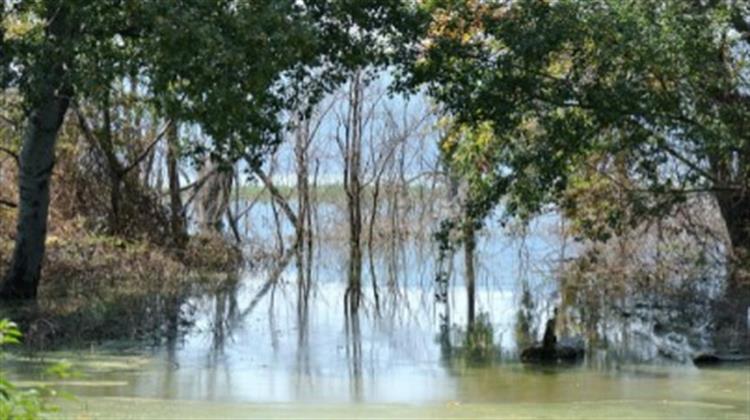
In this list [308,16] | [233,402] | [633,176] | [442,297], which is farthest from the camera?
[442,297]

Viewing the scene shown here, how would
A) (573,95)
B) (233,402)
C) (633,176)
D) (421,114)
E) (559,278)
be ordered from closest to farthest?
(233,402), (573,95), (633,176), (559,278), (421,114)

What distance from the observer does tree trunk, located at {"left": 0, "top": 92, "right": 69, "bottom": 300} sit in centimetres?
1834

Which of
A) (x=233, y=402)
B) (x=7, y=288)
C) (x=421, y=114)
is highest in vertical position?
(x=421, y=114)

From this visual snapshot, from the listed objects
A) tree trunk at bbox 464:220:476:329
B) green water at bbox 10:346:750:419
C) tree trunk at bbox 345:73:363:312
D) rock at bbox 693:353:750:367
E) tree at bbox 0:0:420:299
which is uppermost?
tree trunk at bbox 345:73:363:312

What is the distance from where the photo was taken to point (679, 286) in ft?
74.1

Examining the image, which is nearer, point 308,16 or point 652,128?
point 308,16

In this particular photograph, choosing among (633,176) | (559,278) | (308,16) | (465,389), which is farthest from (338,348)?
(559,278)

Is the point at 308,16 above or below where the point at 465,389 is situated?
above

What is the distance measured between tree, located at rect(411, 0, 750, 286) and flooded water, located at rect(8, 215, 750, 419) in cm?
273

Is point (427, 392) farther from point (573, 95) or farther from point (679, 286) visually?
point (679, 286)

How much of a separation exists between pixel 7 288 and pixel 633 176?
10.3 m

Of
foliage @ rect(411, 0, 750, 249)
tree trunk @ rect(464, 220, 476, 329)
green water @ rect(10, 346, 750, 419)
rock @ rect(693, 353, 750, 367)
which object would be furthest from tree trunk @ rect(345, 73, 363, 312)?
green water @ rect(10, 346, 750, 419)

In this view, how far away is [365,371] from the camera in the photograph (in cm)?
1555

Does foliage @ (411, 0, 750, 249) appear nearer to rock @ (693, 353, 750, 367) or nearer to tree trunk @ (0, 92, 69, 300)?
rock @ (693, 353, 750, 367)
